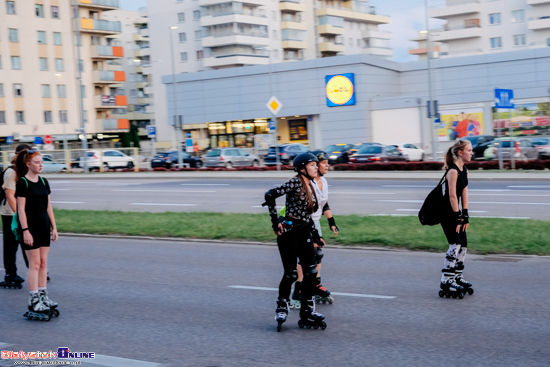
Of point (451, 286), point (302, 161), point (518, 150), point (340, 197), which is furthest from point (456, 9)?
point (302, 161)

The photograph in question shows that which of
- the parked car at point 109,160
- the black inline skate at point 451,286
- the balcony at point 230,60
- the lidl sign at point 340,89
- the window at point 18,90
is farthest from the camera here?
the balcony at point 230,60

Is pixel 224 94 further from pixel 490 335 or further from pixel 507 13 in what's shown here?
pixel 490 335

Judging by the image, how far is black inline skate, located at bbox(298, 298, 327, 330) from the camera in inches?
290

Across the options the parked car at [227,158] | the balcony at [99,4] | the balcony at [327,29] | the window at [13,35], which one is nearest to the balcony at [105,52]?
the balcony at [99,4]

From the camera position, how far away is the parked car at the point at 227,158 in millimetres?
50500

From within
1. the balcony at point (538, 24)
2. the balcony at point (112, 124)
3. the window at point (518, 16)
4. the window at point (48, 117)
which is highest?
the window at point (518, 16)

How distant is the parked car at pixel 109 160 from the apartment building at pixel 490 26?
4185 centimetres

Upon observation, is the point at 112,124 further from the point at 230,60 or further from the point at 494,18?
the point at 494,18

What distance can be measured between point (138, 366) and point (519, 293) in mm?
4770

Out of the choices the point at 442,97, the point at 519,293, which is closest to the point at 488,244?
the point at 519,293

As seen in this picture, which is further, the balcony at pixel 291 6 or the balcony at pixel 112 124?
the balcony at pixel 291 6

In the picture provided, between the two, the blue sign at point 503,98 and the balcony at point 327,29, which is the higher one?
the balcony at point 327,29

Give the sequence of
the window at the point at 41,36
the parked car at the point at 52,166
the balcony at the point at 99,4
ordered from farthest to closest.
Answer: the balcony at the point at 99,4
the window at the point at 41,36
the parked car at the point at 52,166

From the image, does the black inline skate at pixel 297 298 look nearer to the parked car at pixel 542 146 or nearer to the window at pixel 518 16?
the parked car at pixel 542 146
